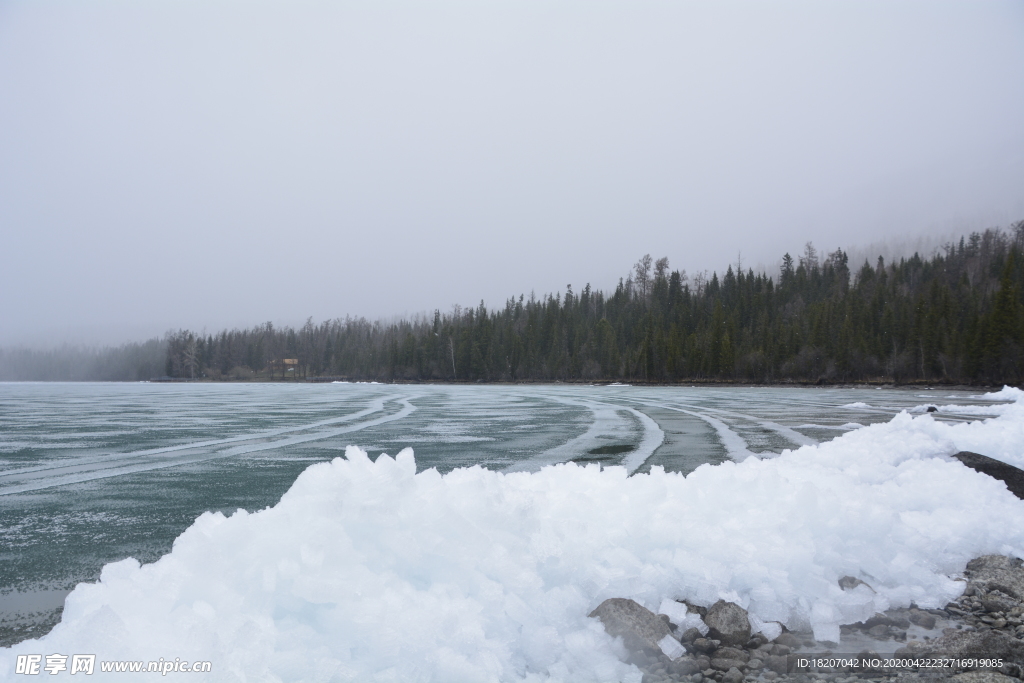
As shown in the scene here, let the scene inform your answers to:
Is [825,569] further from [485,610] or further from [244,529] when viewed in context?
[244,529]

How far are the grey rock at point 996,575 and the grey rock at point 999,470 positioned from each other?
1.77m

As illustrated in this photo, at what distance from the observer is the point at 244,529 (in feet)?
12.7

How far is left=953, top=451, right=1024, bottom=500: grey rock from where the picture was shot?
649 cm

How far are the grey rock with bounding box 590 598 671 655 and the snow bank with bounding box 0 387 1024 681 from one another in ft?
0.31

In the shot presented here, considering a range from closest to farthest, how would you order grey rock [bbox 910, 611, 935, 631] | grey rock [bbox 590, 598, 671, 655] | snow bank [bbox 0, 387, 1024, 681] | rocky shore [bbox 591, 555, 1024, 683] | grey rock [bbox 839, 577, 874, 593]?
1. snow bank [bbox 0, 387, 1024, 681]
2. rocky shore [bbox 591, 555, 1024, 683]
3. grey rock [bbox 590, 598, 671, 655]
4. grey rock [bbox 910, 611, 935, 631]
5. grey rock [bbox 839, 577, 874, 593]

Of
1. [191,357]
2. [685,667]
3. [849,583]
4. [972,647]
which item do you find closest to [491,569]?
[685,667]

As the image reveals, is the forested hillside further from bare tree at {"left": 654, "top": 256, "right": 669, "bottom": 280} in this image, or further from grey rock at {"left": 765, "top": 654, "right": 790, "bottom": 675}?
grey rock at {"left": 765, "top": 654, "right": 790, "bottom": 675}

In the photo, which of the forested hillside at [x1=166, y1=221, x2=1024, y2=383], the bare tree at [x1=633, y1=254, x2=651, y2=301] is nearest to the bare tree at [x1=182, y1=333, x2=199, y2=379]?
the forested hillside at [x1=166, y1=221, x2=1024, y2=383]

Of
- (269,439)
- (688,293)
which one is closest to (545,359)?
(688,293)

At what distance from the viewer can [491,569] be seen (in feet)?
12.6

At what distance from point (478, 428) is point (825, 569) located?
38.8 feet

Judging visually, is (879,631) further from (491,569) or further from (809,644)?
(491,569)

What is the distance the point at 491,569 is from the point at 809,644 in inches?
79.7

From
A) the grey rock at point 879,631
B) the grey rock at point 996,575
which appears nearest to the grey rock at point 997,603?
the grey rock at point 996,575
